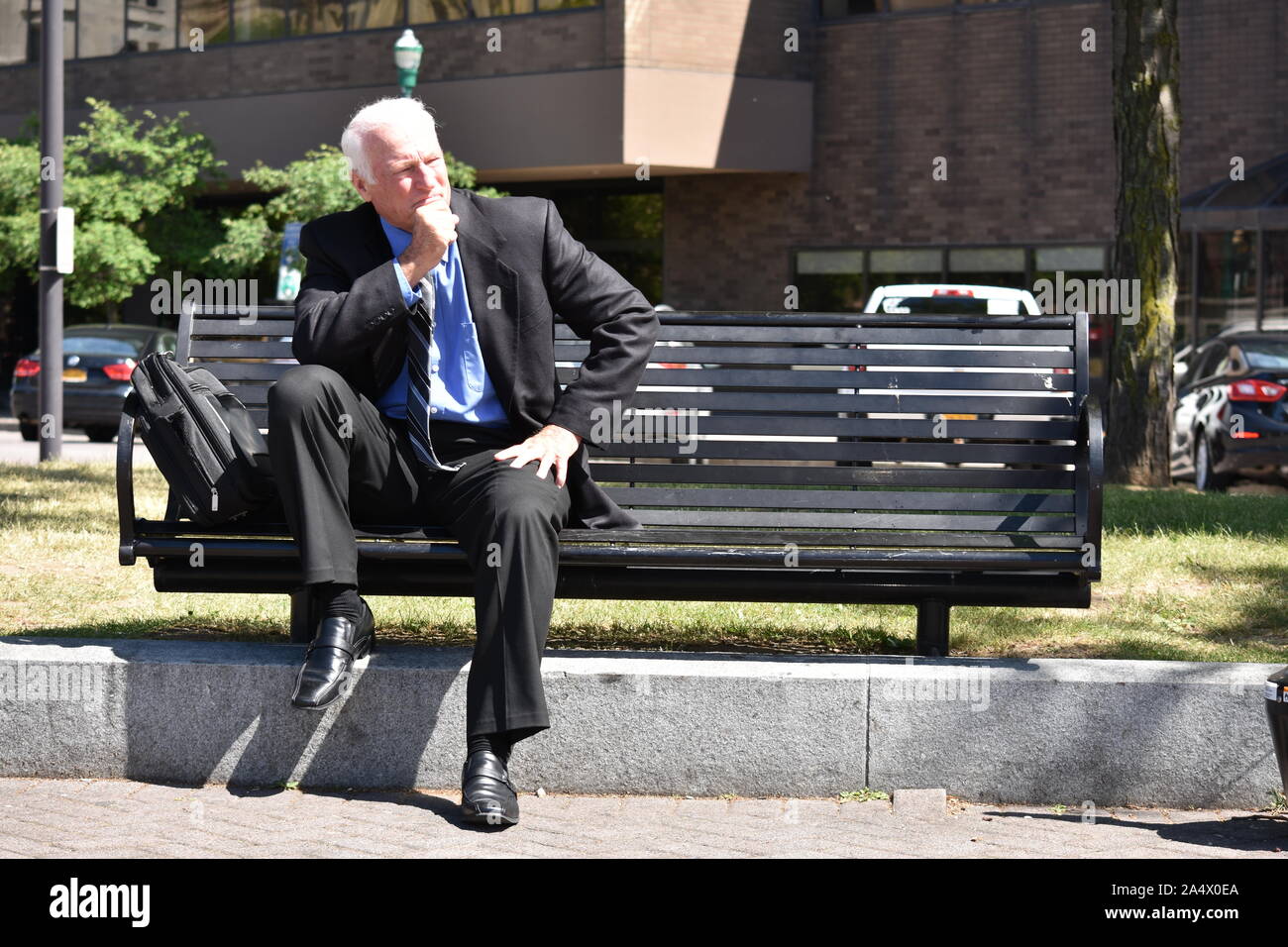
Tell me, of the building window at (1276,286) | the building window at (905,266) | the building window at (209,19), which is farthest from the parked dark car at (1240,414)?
the building window at (209,19)

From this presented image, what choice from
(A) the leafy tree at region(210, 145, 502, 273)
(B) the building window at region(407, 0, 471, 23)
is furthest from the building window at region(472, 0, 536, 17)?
(A) the leafy tree at region(210, 145, 502, 273)

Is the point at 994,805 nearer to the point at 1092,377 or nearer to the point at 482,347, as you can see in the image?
the point at 482,347

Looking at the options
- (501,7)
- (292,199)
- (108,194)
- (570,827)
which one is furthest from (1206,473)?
(108,194)

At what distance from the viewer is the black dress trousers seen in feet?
13.9

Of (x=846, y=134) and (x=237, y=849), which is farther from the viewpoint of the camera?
(x=846, y=134)

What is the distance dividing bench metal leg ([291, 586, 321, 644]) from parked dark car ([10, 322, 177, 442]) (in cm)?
1678

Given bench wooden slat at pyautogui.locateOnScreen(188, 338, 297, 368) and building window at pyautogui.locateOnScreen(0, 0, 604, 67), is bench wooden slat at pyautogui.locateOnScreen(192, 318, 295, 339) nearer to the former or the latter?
bench wooden slat at pyautogui.locateOnScreen(188, 338, 297, 368)

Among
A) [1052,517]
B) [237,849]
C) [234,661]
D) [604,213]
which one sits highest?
[604,213]

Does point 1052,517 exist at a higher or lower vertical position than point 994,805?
higher

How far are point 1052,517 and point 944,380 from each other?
21.1 inches

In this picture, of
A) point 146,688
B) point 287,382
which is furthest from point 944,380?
point 146,688

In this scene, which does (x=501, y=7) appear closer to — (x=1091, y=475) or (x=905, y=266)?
(x=905, y=266)

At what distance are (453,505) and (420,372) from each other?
0.40m

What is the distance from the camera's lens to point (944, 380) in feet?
17.1
